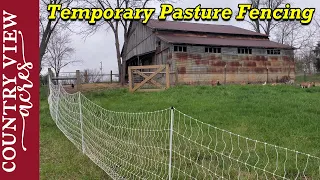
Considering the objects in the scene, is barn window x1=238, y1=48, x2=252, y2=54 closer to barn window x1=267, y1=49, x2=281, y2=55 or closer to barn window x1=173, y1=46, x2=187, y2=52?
barn window x1=267, y1=49, x2=281, y2=55

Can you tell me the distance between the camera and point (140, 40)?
30.9m

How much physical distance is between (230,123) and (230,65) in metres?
19.1

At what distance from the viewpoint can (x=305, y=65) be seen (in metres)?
49.7

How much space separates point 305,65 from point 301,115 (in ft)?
151

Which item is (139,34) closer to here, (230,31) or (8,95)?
(230,31)

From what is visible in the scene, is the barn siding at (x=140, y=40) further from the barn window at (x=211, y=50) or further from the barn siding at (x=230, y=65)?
the barn window at (x=211, y=50)

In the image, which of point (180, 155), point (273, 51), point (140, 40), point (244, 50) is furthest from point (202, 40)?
point (180, 155)

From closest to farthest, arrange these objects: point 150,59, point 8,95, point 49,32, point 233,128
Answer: point 8,95 < point 233,128 < point 49,32 < point 150,59

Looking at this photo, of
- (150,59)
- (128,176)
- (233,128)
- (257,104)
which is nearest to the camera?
(128,176)

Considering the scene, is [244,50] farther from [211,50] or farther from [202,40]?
[202,40]

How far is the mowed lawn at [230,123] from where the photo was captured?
→ 5494 millimetres

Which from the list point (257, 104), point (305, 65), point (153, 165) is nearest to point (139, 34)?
point (257, 104)

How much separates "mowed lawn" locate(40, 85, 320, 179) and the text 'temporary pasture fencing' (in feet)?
0.83

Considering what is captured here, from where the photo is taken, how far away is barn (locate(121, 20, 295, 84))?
79.7 ft
